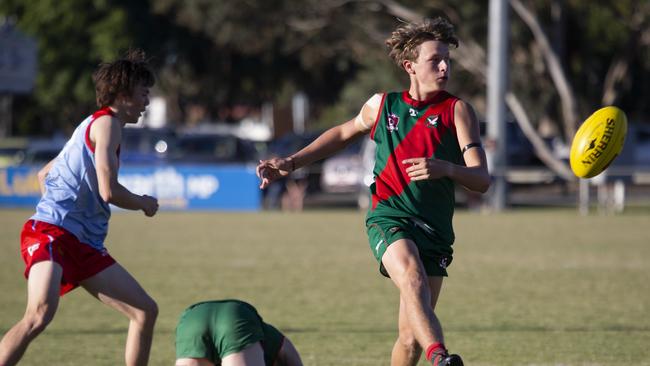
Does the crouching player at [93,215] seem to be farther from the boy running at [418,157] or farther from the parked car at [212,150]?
the parked car at [212,150]

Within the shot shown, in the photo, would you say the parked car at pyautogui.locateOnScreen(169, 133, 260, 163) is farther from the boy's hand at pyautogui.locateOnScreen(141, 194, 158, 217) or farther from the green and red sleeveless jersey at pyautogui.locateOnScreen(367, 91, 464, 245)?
the green and red sleeveless jersey at pyautogui.locateOnScreen(367, 91, 464, 245)

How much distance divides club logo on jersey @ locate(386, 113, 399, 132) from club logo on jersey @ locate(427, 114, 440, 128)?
0.19 metres

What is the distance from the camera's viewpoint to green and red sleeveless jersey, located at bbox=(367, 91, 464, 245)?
19.5 feet

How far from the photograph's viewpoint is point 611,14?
3259 cm

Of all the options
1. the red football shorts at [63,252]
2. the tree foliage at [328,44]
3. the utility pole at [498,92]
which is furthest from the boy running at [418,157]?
the tree foliage at [328,44]

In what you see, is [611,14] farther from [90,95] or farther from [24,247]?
[24,247]

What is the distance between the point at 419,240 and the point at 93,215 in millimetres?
1807

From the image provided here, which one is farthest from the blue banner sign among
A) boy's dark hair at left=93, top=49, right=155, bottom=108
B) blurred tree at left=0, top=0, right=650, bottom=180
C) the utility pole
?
boy's dark hair at left=93, top=49, right=155, bottom=108

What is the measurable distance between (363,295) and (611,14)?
2321cm

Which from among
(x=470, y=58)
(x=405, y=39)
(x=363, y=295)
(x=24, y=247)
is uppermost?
(x=470, y=58)

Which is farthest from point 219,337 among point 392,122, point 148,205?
point 392,122

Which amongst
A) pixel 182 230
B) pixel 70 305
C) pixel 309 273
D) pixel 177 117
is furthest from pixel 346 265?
pixel 177 117

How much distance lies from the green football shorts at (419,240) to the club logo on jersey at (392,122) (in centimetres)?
50

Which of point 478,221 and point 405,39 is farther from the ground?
point 405,39
